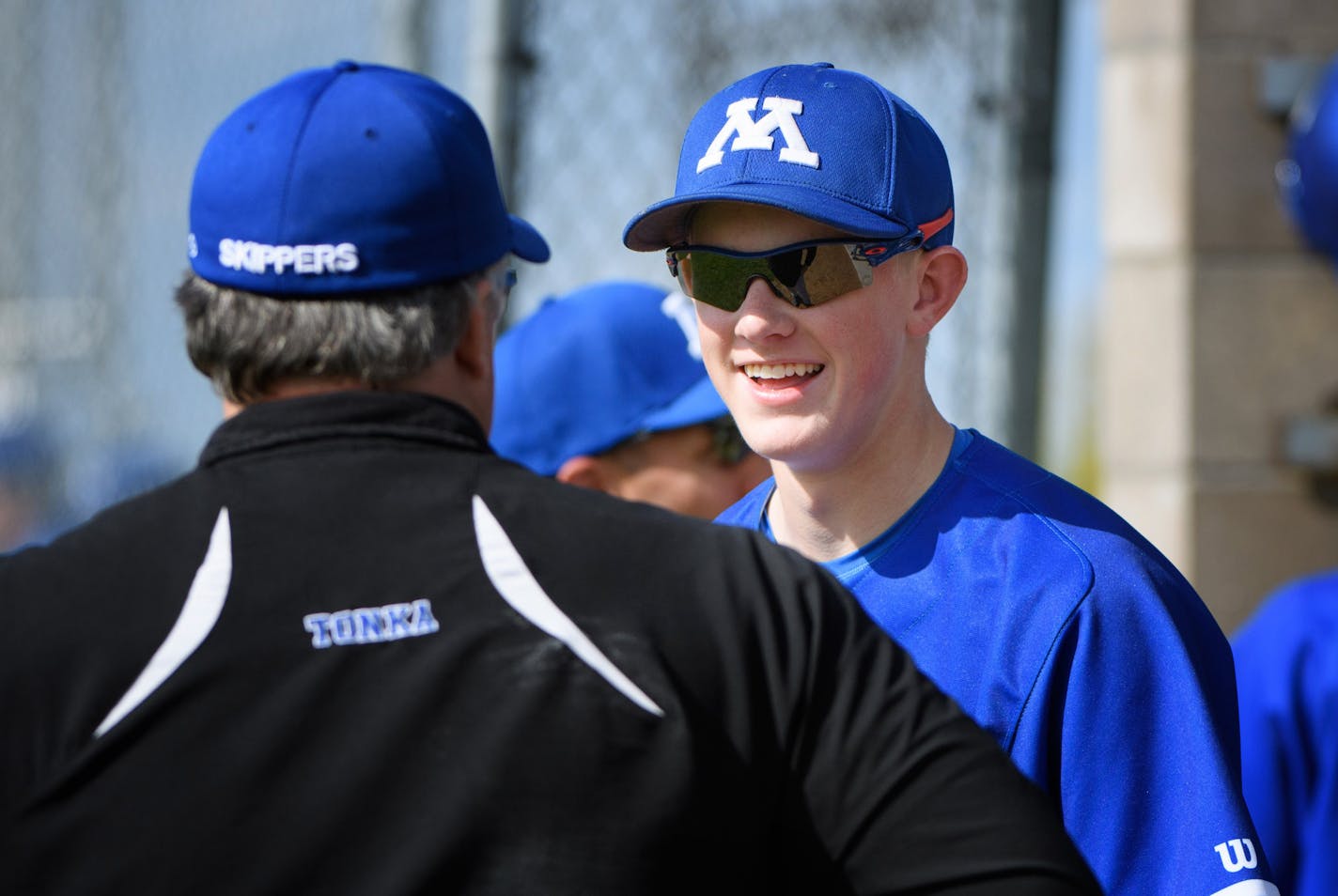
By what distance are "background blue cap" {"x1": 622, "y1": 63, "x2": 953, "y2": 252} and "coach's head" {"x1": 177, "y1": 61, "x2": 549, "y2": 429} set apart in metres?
0.41

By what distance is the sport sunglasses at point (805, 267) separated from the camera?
7.07 ft

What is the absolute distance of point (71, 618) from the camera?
1.56 m

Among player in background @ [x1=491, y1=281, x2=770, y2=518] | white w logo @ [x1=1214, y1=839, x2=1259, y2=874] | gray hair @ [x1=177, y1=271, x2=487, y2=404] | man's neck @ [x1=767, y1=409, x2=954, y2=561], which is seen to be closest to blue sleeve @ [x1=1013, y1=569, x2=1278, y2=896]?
white w logo @ [x1=1214, y1=839, x2=1259, y2=874]

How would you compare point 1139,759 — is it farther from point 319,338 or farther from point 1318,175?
point 1318,175

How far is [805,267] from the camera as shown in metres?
2.17

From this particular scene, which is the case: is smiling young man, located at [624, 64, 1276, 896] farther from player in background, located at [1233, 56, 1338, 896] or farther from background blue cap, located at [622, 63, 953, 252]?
player in background, located at [1233, 56, 1338, 896]

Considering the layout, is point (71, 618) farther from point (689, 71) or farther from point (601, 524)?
point (689, 71)

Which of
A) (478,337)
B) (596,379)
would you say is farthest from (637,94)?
(478,337)

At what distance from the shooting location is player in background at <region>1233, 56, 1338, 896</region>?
3.13 meters

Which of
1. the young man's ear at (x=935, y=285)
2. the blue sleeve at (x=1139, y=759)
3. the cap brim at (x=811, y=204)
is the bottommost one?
the blue sleeve at (x=1139, y=759)

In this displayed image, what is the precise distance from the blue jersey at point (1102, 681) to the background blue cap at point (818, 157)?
422mm

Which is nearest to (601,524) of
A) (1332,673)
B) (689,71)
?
(1332,673)

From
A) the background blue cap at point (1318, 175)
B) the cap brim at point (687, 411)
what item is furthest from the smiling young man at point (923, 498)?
the background blue cap at point (1318, 175)

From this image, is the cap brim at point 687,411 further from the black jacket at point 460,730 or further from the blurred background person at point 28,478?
the blurred background person at point 28,478
